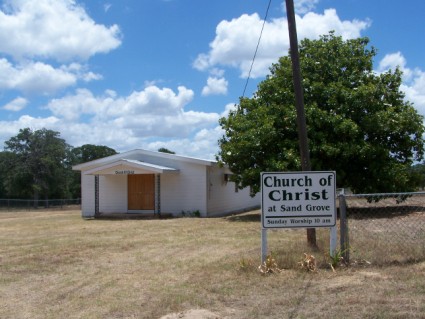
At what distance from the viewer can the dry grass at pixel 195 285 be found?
571 centimetres

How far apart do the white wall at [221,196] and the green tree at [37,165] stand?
67.9 feet

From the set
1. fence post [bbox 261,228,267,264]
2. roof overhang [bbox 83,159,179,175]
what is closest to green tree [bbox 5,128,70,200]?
roof overhang [bbox 83,159,179,175]

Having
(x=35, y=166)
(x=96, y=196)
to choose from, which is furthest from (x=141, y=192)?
(x=35, y=166)

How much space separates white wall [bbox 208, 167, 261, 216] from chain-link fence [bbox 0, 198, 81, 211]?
15.8 m

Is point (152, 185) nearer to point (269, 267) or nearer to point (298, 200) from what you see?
point (298, 200)

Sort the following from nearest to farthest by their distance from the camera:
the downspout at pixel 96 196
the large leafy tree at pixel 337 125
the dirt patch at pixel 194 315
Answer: the dirt patch at pixel 194 315, the large leafy tree at pixel 337 125, the downspout at pixel 96 196

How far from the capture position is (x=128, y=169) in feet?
72.6

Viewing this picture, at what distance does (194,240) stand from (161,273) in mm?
4438

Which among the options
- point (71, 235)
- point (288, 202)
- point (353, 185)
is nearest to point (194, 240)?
point (71, 235)

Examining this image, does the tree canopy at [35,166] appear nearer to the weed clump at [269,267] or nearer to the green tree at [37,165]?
the green tree at [37,165]

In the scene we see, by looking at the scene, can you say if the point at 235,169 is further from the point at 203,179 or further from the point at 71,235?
the point at 71,235

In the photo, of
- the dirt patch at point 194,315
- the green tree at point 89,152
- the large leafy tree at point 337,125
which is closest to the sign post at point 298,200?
the dirt patch at point 194,315

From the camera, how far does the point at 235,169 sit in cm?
2011

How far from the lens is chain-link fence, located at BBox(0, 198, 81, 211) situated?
38.1 meters
